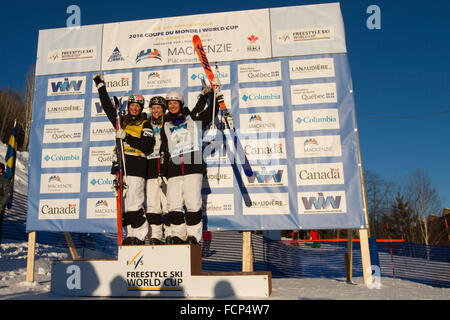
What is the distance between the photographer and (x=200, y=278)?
4.23 meters

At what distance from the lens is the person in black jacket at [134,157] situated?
4938 mm

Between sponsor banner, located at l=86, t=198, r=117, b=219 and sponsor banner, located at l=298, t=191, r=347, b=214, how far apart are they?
3.26 metres

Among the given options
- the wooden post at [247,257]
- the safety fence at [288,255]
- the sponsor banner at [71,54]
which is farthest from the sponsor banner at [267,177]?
the safety fence at [288,255]

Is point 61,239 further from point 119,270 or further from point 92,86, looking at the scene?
point 119,270

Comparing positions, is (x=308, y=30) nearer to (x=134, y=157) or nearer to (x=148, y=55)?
(x=148, y=55)

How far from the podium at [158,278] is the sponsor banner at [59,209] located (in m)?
1.80

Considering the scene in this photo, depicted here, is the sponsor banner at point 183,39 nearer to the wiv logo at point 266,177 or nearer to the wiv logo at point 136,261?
the wiv logo at point 266,177

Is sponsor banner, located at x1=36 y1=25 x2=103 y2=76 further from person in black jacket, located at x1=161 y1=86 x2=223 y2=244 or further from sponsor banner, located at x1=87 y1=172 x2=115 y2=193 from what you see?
person in black jacket, located at x1=161 y1=86 x2=223 y2=244

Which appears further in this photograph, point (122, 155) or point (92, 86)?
point (92, 86)

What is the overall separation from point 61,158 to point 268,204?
3929mm

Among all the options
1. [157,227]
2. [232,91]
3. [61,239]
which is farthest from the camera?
[61,239]

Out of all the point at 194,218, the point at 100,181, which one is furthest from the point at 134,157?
the point at 100,181

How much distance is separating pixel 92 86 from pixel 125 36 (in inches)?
45.9
